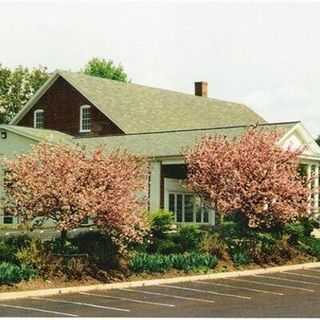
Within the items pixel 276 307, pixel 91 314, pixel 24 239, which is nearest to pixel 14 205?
pixel 24 239

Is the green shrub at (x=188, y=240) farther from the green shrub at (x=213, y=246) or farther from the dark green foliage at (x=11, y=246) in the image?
the dark green foliage at (x=11, y=246)

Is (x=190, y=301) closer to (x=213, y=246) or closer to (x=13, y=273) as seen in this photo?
(x=13, y=273)

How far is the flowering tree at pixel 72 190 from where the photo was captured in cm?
2267

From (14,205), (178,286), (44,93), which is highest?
(44,93)

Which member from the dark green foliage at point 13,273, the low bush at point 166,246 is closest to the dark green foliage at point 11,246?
the dark green foliage at point 13,273

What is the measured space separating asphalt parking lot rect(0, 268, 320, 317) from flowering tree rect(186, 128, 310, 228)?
4.70 metres

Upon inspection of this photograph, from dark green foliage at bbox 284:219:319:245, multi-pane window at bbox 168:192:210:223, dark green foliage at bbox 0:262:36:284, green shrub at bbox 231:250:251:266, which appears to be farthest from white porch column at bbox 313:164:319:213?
dark green foliage at bbox 0:262:36:284

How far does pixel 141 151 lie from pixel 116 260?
15.3 metres

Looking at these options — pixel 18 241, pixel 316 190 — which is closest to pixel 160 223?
pixel 18 241

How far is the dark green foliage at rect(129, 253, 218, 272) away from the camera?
80.8 ft

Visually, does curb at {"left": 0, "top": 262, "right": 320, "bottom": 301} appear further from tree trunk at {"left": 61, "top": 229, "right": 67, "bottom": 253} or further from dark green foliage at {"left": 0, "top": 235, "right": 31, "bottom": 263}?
tree trunk at {"left": 61, "top": 229, "right": 67, "bottom": 253}

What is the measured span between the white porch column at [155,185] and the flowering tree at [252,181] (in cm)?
786

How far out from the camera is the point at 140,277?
24.2 meters

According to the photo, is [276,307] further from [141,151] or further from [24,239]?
[141,151]
